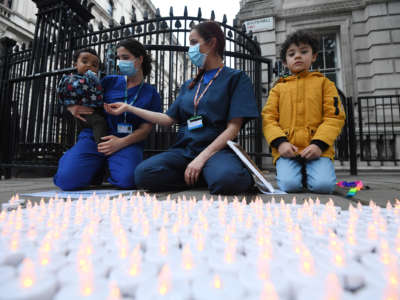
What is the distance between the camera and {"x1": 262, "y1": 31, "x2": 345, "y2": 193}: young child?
189cm

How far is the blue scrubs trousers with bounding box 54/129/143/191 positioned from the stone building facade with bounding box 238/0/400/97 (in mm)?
6507

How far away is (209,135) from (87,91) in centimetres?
118

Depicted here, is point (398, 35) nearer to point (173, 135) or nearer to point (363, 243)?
point (173, 135)

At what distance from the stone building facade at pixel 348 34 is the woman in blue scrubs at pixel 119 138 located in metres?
6.06

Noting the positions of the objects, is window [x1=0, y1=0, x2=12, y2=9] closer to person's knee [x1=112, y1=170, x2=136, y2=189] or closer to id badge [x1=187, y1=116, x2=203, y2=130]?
person's knee [x1=112, y1=170, x2=136, y2=189]

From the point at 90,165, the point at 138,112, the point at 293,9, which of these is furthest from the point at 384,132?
the point at 90,165

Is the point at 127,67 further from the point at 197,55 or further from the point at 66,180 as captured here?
the point at 66,180

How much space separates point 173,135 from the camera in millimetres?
3785

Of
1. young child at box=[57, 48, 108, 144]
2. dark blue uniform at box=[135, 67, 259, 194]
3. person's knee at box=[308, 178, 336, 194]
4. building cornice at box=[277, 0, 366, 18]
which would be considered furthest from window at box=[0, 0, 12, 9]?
person's knee at box=[308, 178, 336, 194]

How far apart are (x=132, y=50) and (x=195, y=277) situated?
2277mm

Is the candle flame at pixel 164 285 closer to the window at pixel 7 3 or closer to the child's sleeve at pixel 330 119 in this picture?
the child's sleeve at pixel 330 119

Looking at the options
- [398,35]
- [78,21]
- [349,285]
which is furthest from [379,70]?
[349,285]

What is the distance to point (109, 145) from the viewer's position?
7.16 ft

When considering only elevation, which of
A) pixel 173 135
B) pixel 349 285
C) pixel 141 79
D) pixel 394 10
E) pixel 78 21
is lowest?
pixel 349 285
